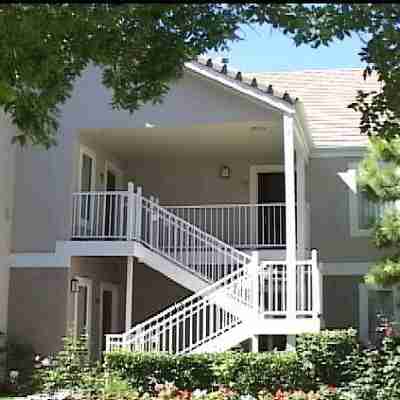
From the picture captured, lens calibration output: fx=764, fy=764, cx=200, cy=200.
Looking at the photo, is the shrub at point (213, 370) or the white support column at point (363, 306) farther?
the white support column at point (363, 306)

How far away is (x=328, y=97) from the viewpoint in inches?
801

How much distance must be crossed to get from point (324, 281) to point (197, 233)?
3679 mm

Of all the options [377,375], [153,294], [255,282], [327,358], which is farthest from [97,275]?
[377,375]

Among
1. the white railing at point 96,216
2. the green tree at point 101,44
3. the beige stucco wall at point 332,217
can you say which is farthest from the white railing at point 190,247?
the green tree at point 101,44

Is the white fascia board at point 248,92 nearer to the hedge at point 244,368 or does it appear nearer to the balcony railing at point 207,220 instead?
the balcony railing at point 207,220

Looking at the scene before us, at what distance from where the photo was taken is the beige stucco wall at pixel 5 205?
1496cm

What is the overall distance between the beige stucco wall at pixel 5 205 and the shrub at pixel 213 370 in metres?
3.28

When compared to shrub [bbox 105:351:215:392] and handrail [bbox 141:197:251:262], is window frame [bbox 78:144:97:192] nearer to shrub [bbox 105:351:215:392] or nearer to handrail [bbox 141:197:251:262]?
handrail [bbox 141:197:251:262]

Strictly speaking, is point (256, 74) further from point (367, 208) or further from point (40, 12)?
point (40, 12)

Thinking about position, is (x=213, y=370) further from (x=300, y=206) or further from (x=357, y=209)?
(x=357, y=209)

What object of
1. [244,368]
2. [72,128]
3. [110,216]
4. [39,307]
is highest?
[72,128]

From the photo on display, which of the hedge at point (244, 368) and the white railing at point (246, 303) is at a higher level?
the white railing at point (246, 303)

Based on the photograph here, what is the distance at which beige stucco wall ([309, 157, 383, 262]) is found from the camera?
58.6 feet

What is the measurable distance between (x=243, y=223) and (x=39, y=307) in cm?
509
